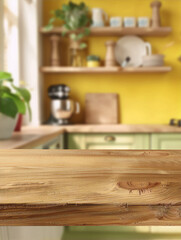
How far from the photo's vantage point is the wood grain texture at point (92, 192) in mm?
472

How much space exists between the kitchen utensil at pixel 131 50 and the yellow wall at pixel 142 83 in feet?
0.34

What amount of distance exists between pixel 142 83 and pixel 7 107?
6.39ft

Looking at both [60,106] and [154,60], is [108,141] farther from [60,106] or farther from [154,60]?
[154,60]

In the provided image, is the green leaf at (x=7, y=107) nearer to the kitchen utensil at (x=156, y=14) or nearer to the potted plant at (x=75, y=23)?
the potted plant at (x=75, y=23)

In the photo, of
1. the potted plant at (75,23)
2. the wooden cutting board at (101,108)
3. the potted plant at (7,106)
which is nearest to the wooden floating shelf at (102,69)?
the potted plant at (75,23)

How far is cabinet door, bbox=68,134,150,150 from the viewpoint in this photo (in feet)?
7.76

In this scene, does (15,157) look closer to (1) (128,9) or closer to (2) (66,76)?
(2) (66,76)

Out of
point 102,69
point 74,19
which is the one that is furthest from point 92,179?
point 74,19

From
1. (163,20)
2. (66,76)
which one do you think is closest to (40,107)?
(66,76)

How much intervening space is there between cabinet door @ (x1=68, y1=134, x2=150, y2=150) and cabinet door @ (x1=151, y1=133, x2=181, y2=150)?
0.05m

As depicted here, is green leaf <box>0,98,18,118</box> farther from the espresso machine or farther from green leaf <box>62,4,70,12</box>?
green leaf <box>62,4,70,12</box>

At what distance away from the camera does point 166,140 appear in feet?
7.70

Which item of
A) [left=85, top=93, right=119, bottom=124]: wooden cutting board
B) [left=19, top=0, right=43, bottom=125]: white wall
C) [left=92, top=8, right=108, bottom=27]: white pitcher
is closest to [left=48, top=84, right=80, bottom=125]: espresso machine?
[left=19, top=0, right=43, bottom=125]: white wall

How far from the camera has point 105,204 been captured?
0.48 meters
